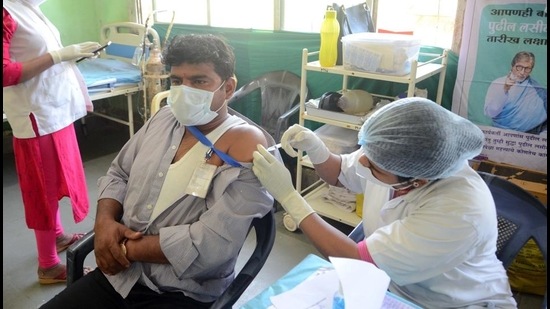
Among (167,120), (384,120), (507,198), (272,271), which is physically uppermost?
(384,120)

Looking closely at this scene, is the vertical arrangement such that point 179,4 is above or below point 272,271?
above

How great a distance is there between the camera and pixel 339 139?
2.41 meters

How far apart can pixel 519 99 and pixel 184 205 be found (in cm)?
174

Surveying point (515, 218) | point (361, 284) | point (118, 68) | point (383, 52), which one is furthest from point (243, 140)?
point (118, 68)

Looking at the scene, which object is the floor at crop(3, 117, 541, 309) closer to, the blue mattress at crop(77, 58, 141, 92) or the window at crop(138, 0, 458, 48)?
the blue mattress at crop(77, 58, 141, 92)

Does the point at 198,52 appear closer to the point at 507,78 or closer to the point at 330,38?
the point at 330,38

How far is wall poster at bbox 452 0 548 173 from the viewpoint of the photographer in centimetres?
205

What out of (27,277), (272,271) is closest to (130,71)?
(27,277)

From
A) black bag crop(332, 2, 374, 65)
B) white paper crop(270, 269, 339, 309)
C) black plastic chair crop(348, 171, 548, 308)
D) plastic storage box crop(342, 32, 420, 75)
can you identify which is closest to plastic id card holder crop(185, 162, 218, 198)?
white paper crop(270, 269, 339, 309)

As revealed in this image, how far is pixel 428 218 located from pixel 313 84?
1975 millimetres

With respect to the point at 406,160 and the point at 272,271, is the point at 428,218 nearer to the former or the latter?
the point at 406,160

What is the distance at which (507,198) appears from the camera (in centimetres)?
Answer: 129

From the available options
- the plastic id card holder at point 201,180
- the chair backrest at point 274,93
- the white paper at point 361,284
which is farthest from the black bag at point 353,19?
the white paper at point 361,284

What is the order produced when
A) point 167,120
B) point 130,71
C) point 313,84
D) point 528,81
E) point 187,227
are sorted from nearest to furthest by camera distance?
point 187,227 → point 167,120 → point 528,81 → point 313,84 → point 130,71
